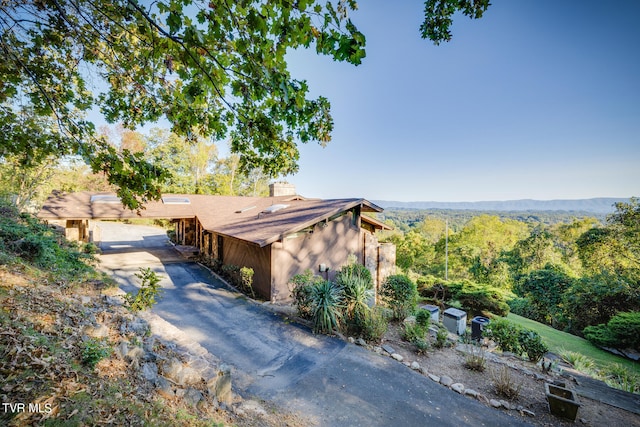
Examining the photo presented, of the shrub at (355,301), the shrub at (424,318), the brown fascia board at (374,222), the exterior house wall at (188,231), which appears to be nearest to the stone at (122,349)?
the shrub at (355,301)

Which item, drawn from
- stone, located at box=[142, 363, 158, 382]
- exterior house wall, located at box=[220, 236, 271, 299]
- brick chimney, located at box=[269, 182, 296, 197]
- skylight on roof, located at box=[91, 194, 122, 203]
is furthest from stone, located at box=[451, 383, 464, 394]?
skylight on roof, located at box=[91, 194, 122, 203]

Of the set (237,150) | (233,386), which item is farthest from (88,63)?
(233,386)

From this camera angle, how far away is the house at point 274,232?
10602 millimetres

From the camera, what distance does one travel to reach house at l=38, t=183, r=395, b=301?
417 inches

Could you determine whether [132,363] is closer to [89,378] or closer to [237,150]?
[89,378]

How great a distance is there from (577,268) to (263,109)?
4283cm

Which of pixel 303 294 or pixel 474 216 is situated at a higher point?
pixel 474 216

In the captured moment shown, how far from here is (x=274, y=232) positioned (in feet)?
33.8

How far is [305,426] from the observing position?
4.27 meters

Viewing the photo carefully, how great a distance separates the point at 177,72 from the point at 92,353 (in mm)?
3743

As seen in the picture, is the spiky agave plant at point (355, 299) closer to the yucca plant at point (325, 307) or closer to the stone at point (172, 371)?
the yucca plant at point (325, 307)

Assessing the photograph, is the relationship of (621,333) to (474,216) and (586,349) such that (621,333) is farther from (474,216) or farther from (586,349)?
(474,216)

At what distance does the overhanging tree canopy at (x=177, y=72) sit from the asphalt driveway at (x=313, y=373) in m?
4.53

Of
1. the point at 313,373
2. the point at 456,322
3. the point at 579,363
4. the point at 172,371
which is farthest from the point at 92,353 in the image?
the point at 579,363
